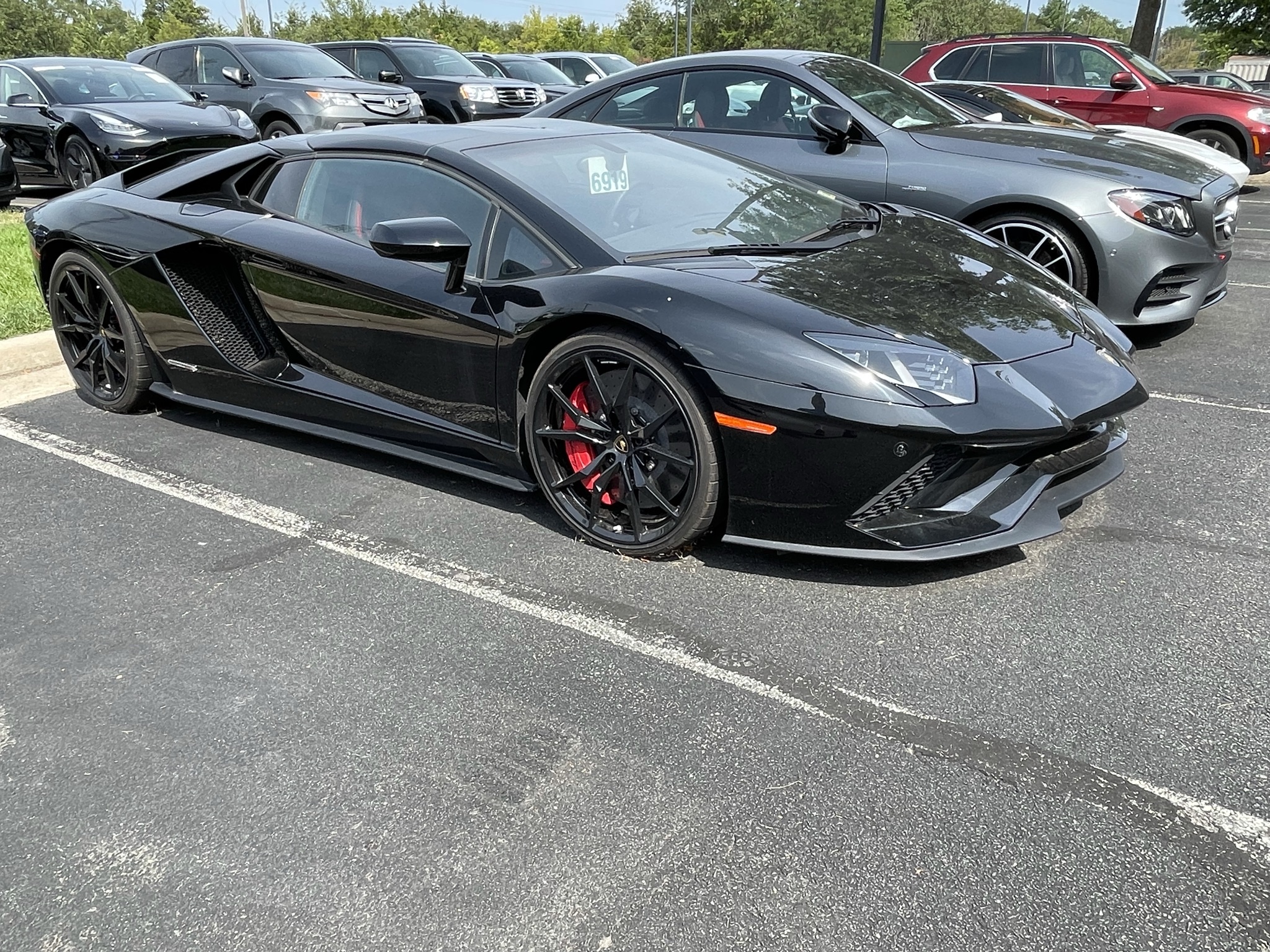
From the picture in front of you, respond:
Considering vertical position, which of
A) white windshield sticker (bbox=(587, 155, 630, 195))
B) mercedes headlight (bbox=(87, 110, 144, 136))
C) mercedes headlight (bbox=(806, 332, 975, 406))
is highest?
white windshield sticker (bbox=(587, 155, 630, 195))

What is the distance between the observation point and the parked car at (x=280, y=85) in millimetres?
11367

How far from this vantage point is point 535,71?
17422mm

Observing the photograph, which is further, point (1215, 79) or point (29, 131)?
point (1215, 79)

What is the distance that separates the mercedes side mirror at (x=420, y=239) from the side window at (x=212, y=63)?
33.6 feet

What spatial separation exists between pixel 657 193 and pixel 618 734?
2.08 metres

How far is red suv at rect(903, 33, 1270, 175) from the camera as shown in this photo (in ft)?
35.3

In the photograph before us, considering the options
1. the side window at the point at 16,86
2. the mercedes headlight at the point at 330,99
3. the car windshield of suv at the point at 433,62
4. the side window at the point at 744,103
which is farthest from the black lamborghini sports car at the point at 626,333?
the car windshield of suv at the point at 433,62

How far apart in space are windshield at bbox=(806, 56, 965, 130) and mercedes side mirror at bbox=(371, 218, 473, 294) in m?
3.25

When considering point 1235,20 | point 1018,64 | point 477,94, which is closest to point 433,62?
point 477,94

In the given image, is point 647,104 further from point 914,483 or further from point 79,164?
point 79,164

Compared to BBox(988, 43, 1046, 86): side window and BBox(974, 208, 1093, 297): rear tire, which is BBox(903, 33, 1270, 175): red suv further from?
BBox(974, 208, 1093, 297): rear tire

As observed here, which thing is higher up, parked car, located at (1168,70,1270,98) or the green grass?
parked car, located at (1168,70,1270,98)

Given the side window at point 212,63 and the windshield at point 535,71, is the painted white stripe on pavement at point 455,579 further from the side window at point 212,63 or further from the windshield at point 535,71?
the windshield at point 535,71

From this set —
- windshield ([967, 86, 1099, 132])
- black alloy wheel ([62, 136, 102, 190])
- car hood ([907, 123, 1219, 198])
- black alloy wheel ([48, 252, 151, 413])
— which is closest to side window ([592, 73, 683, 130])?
car hood ([907, 123, 1219, 198])
